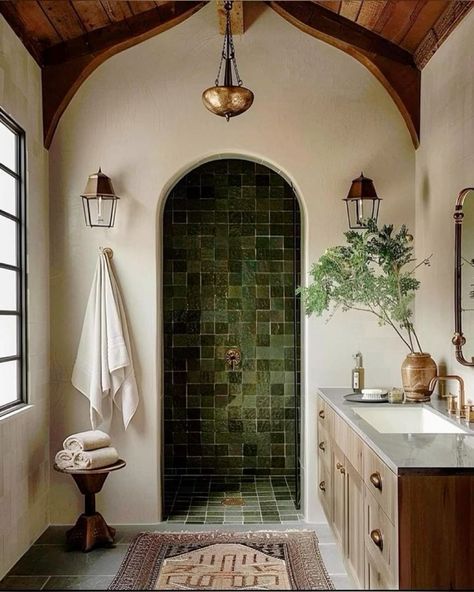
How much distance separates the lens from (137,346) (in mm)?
2939

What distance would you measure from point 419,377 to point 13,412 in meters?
1.42

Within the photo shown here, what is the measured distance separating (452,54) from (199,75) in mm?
1009

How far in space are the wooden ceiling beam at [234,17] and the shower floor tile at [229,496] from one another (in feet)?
6.61

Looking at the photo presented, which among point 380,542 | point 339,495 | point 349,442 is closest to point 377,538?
point 380,542

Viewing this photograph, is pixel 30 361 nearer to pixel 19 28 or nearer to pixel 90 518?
pixel 90 518

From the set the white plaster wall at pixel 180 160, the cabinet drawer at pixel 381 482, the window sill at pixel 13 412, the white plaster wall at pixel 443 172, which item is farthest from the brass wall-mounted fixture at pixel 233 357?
the cabinet drawer at pixel 381 482

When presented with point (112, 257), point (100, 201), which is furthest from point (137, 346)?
point (100, 201)

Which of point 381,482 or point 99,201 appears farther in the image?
point 99,201

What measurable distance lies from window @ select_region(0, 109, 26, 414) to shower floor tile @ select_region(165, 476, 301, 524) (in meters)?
0.93

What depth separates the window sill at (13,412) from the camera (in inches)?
93.2

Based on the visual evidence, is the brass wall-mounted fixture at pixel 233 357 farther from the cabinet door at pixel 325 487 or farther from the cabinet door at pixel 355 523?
the cabinet door at pixel 355 523

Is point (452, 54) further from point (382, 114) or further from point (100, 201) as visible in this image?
point (100, 201)

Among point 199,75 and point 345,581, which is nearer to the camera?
point 345,581

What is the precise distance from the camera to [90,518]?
2656mm
